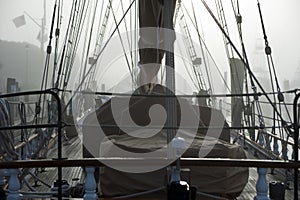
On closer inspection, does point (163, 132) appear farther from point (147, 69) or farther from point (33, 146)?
point (33, 146)

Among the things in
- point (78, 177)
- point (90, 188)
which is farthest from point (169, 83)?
point (78, 177)

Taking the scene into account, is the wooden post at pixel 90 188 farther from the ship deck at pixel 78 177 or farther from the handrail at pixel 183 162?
the ship deck at pixel 78 177

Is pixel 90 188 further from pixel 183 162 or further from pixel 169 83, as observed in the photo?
pixel 169 83

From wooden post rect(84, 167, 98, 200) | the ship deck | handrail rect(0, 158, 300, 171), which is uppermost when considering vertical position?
handrail rect(0, 158, 300, 171)

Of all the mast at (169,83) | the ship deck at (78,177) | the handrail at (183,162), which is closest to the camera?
the handrail at (183,162)

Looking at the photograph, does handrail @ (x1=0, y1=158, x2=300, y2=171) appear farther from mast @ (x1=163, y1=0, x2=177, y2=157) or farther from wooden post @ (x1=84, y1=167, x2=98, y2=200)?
mast @ (x1=163, y1=0, x2=177, y2=157)

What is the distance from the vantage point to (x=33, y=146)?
20.3ft

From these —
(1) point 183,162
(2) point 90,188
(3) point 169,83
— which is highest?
(3) point 169,83

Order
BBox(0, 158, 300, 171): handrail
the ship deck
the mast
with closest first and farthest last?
BBox(0, 158, 300, 171): handrail < the mast < the ship deck

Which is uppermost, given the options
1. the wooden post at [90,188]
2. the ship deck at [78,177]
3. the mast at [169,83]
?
the mast at [169,83]

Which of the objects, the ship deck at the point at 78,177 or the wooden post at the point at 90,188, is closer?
the wooden post at the point at 90,188

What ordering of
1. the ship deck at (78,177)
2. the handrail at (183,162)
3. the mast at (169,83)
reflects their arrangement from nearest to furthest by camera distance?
the handrail at (183,162), the mast at (169,83), the ship deck at (78,177)

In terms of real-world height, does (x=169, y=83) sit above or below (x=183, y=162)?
above

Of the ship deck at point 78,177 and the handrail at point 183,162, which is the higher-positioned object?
the handrail at point 183,162
